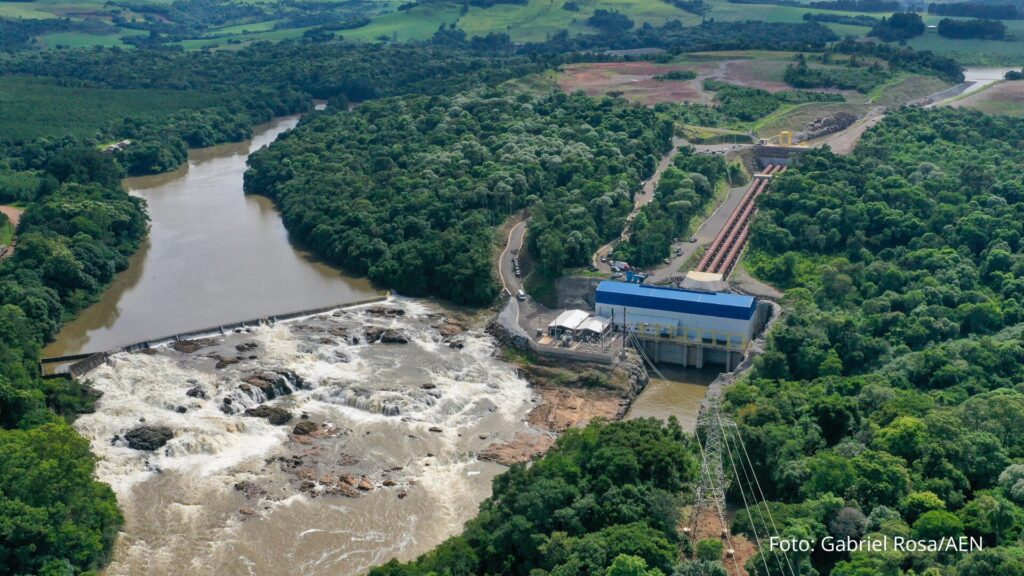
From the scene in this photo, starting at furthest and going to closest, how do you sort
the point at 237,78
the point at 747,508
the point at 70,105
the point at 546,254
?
the point at 237,78 < the point at 70,105 < the point at 546,254 < the point at 747,508

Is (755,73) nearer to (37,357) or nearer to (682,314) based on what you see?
(682,314)

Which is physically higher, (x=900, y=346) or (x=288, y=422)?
(x=900, y=346)

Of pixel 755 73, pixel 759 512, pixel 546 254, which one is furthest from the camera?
pixel 755 73

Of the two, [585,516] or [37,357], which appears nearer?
[585,516]

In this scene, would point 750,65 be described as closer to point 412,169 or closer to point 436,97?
point 436,97

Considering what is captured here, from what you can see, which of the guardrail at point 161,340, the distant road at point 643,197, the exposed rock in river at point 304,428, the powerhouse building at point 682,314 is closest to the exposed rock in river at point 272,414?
the exposed rock in river at point 304,428

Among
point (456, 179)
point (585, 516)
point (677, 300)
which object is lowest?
point (677, 300)

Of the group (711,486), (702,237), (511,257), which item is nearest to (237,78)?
(511,257)
